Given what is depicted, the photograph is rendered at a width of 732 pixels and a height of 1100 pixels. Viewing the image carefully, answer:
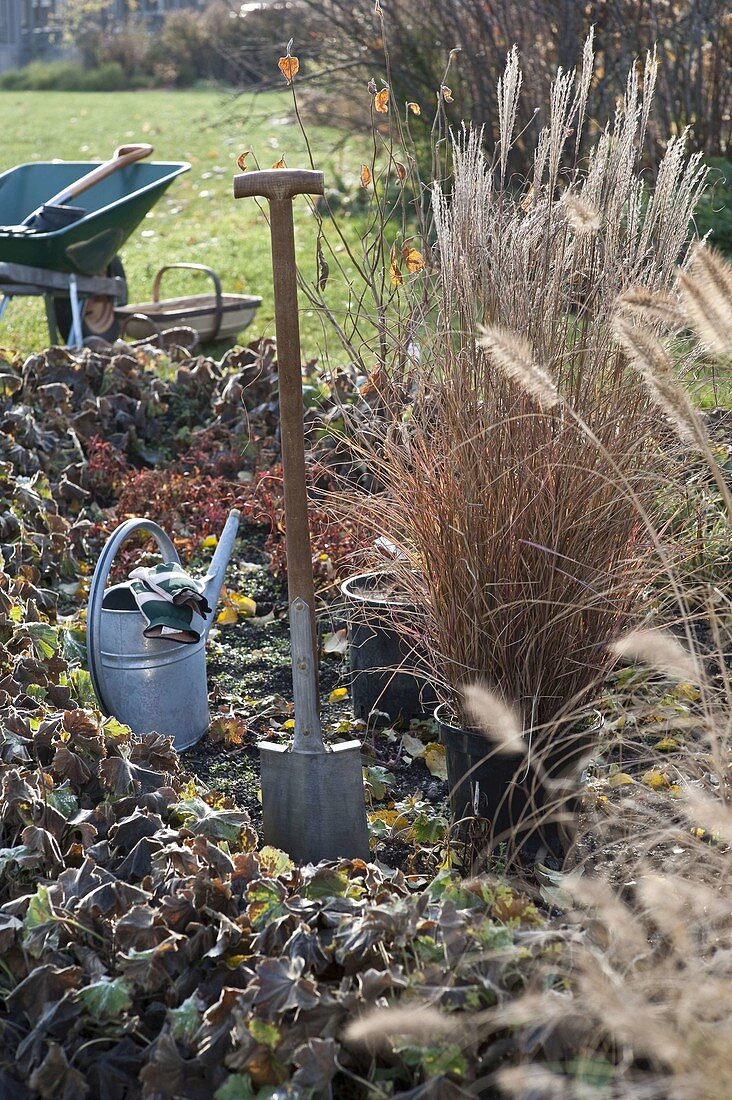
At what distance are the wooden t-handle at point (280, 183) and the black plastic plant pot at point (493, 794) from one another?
3.56 ft

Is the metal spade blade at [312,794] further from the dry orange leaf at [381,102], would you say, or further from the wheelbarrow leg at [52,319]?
the wheelbarrow leg at [52,319]

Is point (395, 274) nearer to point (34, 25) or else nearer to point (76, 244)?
point (76, 244)

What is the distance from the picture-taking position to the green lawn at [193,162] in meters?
8.16

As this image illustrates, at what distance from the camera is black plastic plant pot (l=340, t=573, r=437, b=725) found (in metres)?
2.85

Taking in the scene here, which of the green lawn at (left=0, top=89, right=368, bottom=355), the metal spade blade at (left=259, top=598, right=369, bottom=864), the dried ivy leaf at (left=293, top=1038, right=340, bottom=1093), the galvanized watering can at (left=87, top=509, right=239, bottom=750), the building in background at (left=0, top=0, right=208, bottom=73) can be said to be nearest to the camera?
the dried ivy leaf at (left=293, top=1038, right=340, bottom=1093)

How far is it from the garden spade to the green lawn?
77cm

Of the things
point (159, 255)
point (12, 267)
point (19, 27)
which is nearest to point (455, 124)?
point (159, 255)

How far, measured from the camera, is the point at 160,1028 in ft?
5.84

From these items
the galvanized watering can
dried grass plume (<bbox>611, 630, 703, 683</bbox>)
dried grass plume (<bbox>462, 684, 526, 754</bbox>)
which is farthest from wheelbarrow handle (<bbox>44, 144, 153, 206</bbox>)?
dried grass plume (<bbox>611, 630, 703, 683</bbox>)

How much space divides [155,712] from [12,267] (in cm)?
350

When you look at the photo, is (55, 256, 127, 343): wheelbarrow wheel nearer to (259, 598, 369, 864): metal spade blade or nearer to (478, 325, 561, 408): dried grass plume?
(259, 598, 369, 864): metal spade blade

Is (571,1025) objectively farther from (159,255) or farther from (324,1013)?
(159,255)

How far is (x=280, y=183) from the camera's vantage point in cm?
215

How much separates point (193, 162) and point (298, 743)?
40.6 ft
